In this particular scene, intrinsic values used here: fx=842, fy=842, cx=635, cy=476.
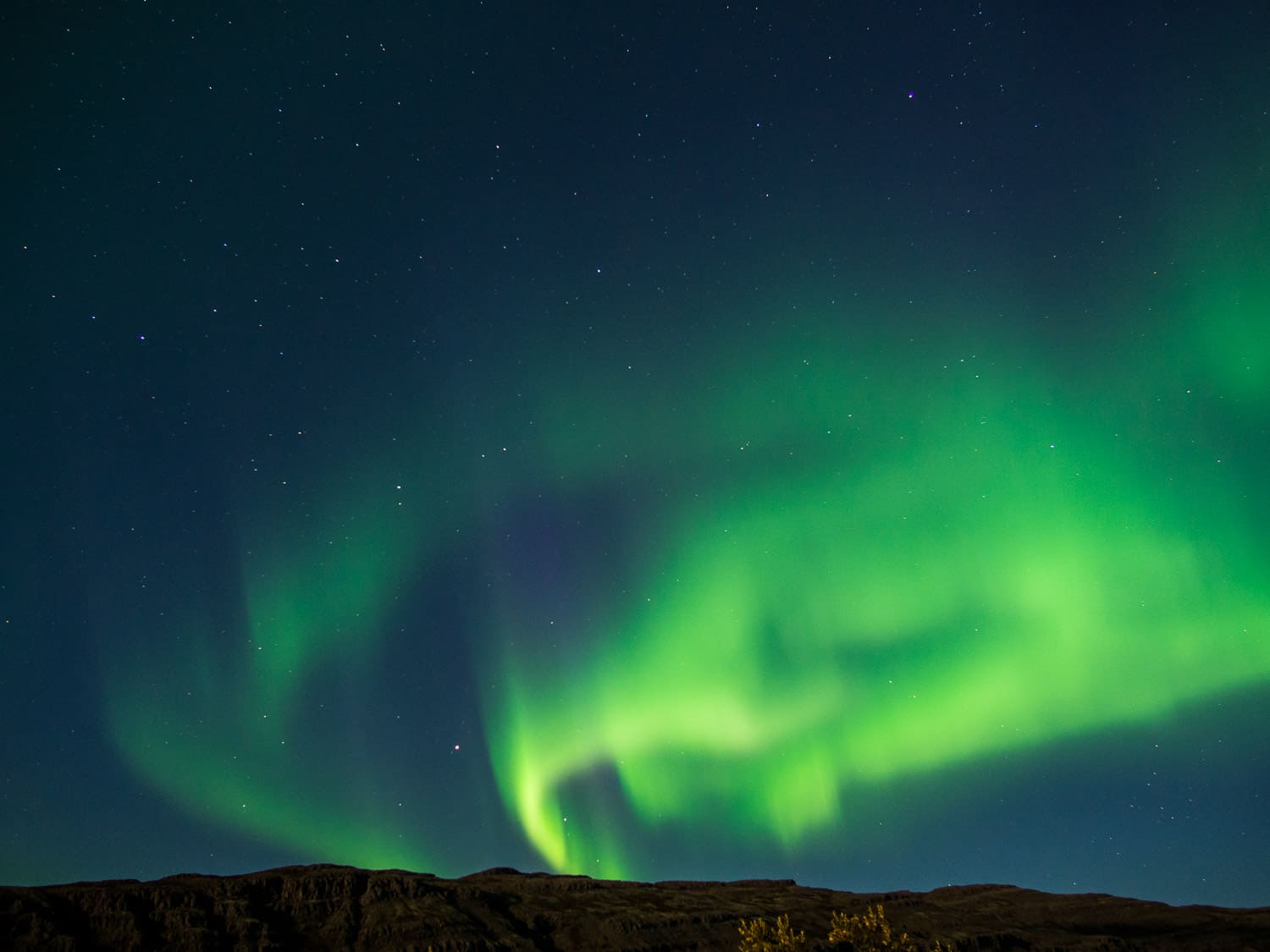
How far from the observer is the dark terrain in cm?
11019

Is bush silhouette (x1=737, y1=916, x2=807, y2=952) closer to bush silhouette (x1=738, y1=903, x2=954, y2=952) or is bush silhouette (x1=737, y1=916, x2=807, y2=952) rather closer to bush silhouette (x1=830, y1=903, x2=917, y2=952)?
bush silhouette (x1=738, y1=903, x2=954, y2=952)

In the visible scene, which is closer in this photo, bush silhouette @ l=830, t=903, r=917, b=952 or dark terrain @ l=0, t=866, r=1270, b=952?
bush silhouette @ l=830, t=903, r=917, b=952

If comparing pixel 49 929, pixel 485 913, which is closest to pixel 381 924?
pixel 485 913

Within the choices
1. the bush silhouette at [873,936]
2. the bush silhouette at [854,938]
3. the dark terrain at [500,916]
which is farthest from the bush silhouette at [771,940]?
the dark terrain at [500,916]

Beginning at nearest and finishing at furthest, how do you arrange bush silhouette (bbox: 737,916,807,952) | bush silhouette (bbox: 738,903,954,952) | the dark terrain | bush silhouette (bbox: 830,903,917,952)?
bush silhouette (bbox: 830,903,917,952), bush silhouette (bbox: 738,903,954,952), bush silhouette (bbox: 737,916,807,952), the dark terrain

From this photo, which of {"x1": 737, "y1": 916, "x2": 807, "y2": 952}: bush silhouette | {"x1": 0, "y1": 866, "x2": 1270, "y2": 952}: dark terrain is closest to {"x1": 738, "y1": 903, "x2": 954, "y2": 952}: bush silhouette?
{"x1": 737, "y1": 916, "x2": 807, "y2": 952}: bush silhouette

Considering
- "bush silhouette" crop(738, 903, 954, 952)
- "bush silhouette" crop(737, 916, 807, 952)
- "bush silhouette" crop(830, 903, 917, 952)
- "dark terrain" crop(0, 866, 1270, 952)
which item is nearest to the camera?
"bush silhouette" crop(830, 903, 917, 952)

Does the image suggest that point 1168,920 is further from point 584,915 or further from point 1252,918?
point 584,915

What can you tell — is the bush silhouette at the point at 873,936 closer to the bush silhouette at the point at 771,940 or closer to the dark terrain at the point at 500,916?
the bush silhouette at the point at 771,940

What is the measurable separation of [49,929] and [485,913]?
57849 mm

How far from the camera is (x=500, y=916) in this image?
132000 millimetres

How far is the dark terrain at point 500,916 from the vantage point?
110188 mm

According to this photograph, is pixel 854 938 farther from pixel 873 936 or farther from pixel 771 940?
pixel 771 940

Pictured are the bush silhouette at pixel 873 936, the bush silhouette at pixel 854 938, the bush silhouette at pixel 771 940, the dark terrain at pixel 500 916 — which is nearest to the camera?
the bush silhouette at pixel 873 936
